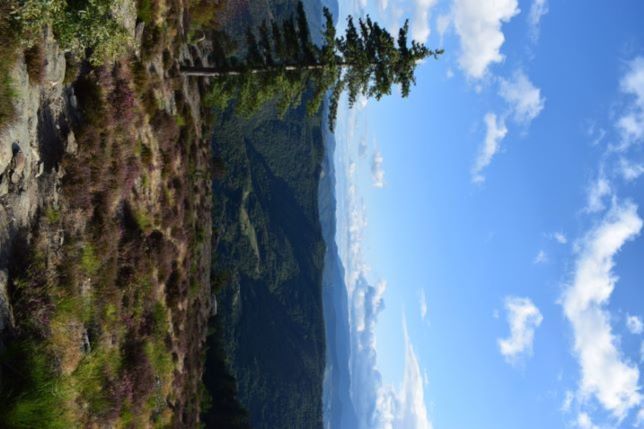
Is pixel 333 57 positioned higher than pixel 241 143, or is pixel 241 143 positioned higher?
pixel 241 143

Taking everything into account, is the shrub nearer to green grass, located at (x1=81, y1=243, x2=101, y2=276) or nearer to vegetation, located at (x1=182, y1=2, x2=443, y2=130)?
green grass, located at (x1=81, y1=243, x2=101, y2=276)

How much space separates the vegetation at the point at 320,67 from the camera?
100.0 ft

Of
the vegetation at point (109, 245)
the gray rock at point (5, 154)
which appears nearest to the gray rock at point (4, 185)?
the gray rock at point (5, 154)

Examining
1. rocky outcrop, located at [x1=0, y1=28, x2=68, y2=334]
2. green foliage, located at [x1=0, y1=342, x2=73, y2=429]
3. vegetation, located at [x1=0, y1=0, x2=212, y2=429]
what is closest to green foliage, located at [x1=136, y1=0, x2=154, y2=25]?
vegetation, located at [x1=0, y1=0, x2=212, y2=429]

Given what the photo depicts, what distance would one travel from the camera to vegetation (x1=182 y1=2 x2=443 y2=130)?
100.0 feet

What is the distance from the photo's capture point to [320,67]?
31281mm

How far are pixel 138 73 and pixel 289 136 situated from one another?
282ft

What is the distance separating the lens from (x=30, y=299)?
15.0 meters

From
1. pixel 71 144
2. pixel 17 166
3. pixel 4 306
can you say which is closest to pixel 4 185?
pixel 17 166

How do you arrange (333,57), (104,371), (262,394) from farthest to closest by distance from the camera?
(262,394)
(333,57)
(104,371)

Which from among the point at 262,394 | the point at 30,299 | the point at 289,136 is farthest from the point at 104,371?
the point at 289,136

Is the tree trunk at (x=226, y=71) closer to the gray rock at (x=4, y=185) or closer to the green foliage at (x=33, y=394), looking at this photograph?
the gray rock at (x=4, y=185)

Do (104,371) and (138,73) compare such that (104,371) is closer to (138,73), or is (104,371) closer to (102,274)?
(102,274)

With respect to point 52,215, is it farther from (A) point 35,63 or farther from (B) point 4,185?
(A) point 35,63
